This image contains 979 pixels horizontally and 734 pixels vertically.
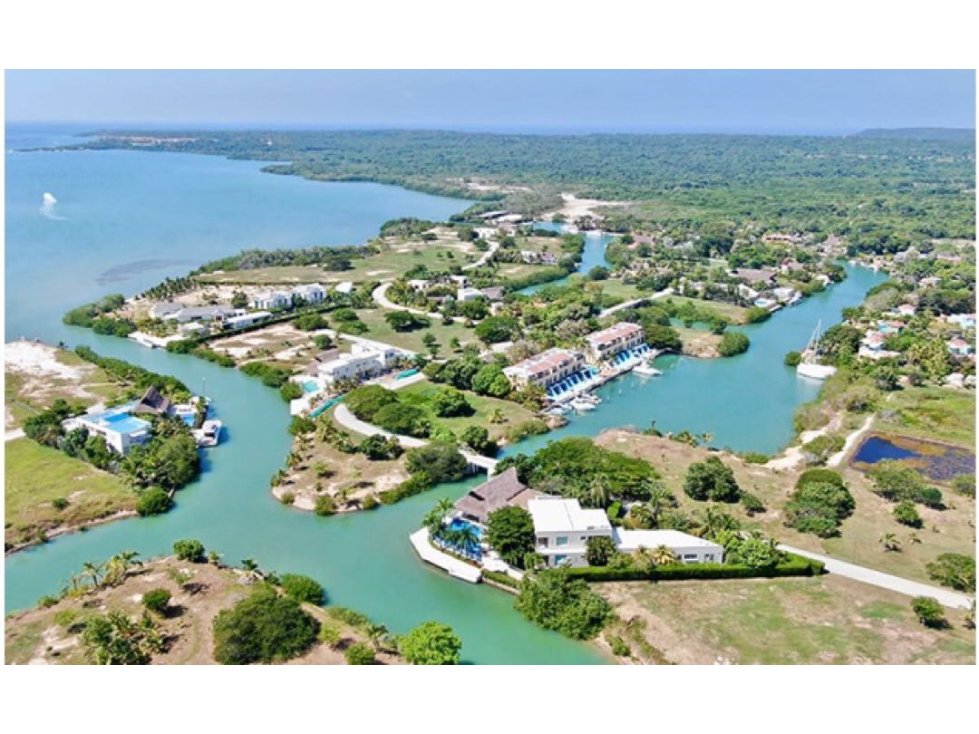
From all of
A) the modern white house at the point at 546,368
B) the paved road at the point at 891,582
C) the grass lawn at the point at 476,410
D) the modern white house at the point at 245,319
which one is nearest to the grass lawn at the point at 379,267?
the modern white house at the point at 245,319

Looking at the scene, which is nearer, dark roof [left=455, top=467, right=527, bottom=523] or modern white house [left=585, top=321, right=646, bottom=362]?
dark roof [left=455, top=467, right=527, bottom=523]

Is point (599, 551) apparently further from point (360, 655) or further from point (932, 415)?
point (932, 415)

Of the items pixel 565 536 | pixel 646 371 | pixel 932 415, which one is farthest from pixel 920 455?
pixel 565 536

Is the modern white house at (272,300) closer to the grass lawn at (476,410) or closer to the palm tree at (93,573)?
the grass lawn at (476,410)

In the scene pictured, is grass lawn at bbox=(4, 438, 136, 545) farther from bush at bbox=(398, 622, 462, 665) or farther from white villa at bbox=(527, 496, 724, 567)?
white villa at bbox=(527, 496, 724, 567)

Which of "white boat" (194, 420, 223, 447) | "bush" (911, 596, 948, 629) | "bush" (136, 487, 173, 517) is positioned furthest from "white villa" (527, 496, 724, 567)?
"white boat" (194, 420, 223, 447)

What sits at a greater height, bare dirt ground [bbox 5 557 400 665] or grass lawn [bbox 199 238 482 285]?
bare dirt ground [bbox 5 557 400 665]

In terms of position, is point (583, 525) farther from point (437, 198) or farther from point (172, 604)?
point (437, 198)
